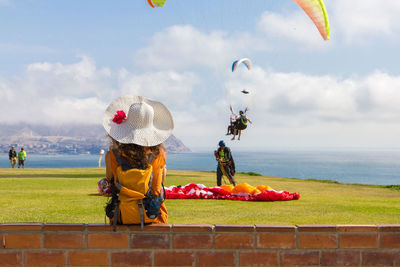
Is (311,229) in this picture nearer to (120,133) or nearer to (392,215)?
(120,133)

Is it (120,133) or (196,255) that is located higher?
(120,133)

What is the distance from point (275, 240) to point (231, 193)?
30.8 feet

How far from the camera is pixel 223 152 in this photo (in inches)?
789

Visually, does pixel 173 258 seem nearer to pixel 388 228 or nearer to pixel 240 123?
pixel 388 228

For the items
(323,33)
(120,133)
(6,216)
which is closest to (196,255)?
(120,133)

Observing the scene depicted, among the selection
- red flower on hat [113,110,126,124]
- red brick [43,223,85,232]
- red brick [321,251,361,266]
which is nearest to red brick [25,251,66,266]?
red brick [43,223,85,232]

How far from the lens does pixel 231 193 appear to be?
14.9 m

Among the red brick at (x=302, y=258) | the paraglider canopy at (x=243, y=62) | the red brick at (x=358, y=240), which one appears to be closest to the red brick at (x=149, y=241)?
the red brick at (x=302, y=258)

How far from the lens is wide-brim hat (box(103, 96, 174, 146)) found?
544cm

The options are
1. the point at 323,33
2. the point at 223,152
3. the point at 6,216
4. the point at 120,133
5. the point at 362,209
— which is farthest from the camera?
the point at 223,152

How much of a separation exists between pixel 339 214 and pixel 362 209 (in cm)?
153

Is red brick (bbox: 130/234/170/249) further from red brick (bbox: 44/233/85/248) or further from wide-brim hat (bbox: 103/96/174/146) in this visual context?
wide-brim hat (bbox: 103/96/174/146)

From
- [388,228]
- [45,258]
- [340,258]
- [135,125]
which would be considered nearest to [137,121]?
[135,125]

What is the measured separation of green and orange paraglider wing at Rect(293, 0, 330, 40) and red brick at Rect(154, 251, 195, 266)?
9461 millimetres
